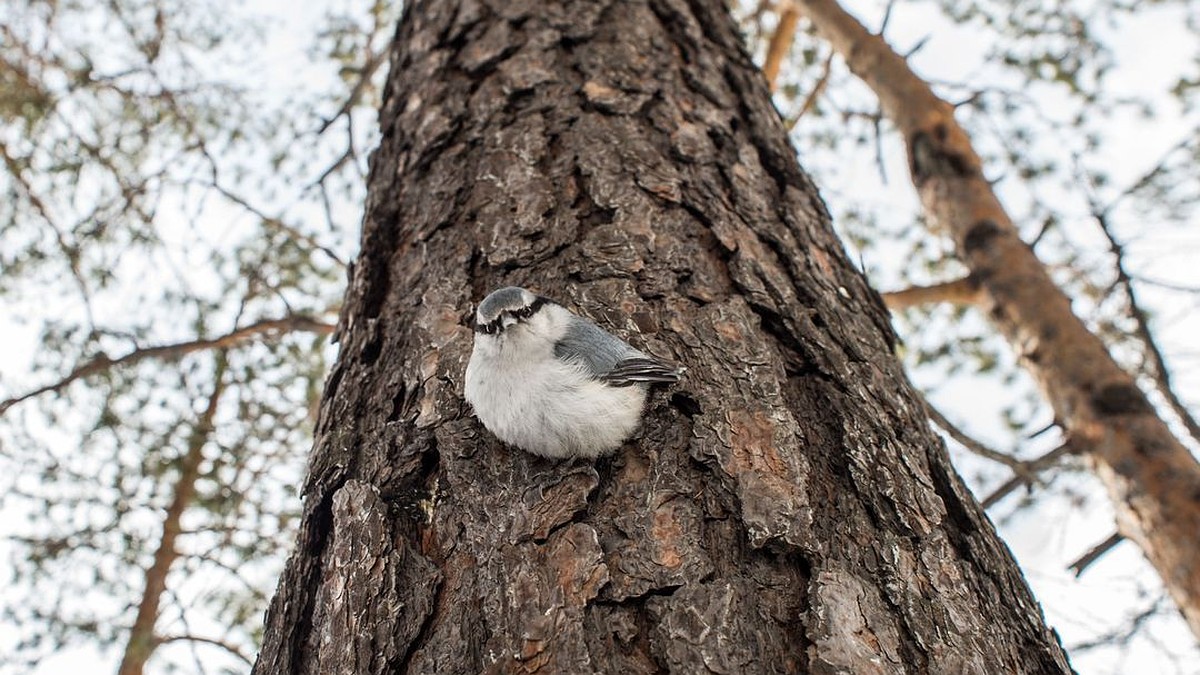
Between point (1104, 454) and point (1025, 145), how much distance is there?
86.2 inches

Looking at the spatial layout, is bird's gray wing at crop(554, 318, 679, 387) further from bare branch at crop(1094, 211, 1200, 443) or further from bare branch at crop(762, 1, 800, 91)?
bare branch at crop(762, 1, 800, 91)

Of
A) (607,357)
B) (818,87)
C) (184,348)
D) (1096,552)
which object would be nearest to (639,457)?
(607,357)

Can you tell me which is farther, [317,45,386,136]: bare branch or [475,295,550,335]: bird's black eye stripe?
[317,45,386,136]: bare branch

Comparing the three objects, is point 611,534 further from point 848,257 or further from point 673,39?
point 673,39

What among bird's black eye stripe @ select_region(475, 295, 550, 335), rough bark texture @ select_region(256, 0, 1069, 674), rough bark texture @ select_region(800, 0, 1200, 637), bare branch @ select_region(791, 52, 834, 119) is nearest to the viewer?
rough bark texture @ select_region(256, 0, 1069, 674)

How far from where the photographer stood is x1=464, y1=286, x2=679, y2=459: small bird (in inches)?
55.9

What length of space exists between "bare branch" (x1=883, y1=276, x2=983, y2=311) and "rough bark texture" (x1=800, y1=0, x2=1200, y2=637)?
0.23ft

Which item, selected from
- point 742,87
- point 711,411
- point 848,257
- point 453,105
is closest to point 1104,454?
point 848,257

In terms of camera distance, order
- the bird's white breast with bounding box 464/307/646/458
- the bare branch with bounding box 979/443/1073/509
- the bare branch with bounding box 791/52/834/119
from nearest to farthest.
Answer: the bird's white breast with bounding box 464/307/646/458
the bare branch with bounding box 979/443/1073/509
the bare branch with bounding box 791/52/834/119

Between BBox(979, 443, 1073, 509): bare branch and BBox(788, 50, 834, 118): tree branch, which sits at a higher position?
BBox(788, 50, 834, 118): tree branch

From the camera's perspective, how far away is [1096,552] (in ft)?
8.70

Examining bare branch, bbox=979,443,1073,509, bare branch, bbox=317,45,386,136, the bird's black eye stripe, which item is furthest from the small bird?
bare branch, bbox=317,45,386,136

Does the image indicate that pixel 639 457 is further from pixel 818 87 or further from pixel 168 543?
pixel 818 87

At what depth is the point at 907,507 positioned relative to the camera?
4.41 ft
